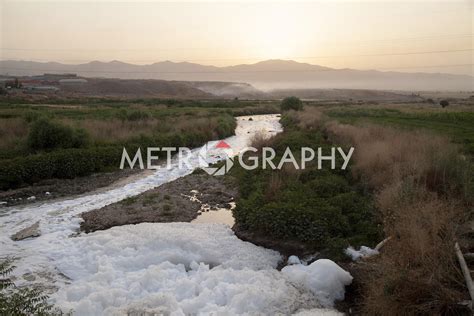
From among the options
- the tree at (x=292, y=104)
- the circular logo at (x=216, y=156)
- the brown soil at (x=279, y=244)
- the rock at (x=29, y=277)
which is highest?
the tree at (x=292, y=104)

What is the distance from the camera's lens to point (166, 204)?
43.5 ft

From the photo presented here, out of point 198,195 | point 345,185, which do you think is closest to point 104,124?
point 198,195

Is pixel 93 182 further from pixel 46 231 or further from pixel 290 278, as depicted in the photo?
pixel 290 278

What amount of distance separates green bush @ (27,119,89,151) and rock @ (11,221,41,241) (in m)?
7.64

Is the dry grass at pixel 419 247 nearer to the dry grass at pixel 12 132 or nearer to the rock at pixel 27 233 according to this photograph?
the rock at pixel 27 233

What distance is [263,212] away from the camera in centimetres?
1065

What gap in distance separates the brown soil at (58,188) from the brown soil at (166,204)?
2702 millimetres

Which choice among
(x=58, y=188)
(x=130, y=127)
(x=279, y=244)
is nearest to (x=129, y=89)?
(x=130, y=127)

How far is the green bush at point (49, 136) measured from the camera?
17.7m

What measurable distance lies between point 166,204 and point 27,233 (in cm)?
428

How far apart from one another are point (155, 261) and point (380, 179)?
791cm

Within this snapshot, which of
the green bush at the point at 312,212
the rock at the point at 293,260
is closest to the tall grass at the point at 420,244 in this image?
the green bush at the point at 312,212

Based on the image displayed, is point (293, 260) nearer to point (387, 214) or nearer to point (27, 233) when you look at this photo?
point (387, 214)

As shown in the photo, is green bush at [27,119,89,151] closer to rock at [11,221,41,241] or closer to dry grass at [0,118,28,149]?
dry grass at [0,118,28,149]
